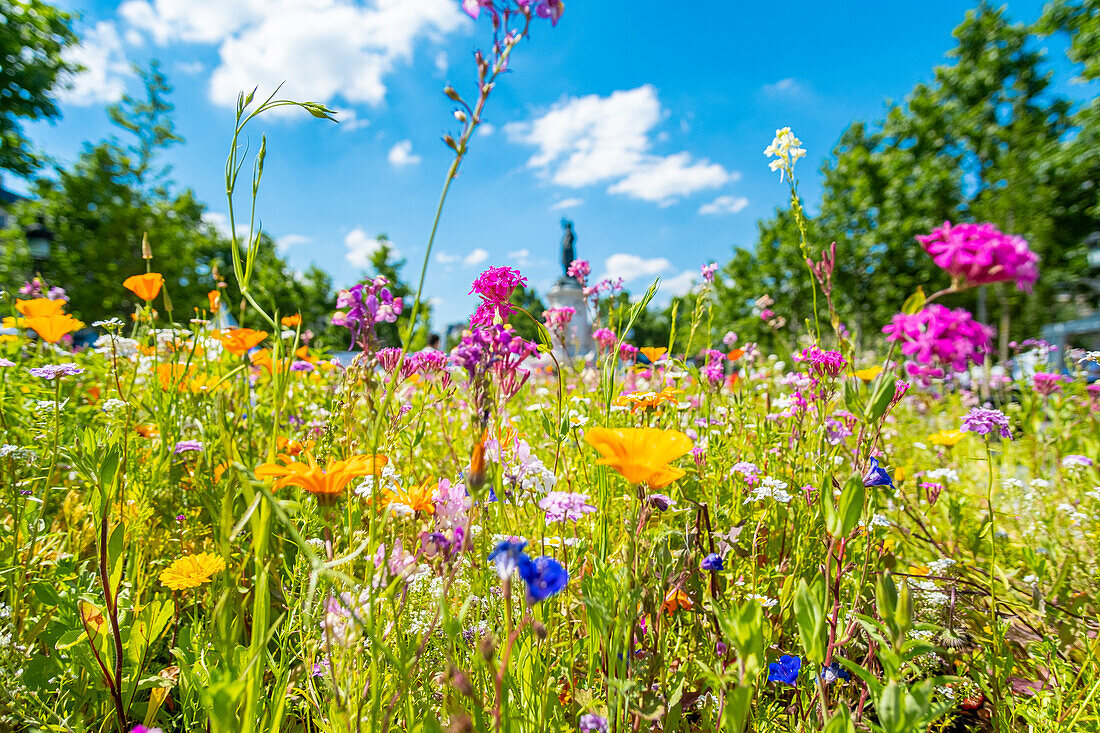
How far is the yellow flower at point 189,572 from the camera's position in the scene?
1309mm

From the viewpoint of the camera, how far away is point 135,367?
8.19 feet

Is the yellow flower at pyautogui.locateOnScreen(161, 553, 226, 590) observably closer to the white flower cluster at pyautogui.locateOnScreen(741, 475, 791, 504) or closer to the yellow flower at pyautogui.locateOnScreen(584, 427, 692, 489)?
the yellow flower at pyautogui.locateOnScreen(584, 427, 692, 489)

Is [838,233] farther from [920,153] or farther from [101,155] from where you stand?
[101,155]

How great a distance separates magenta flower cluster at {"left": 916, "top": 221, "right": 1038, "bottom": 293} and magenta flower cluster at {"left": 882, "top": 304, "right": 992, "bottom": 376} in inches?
2.5

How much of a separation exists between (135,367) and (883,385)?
9.78ft

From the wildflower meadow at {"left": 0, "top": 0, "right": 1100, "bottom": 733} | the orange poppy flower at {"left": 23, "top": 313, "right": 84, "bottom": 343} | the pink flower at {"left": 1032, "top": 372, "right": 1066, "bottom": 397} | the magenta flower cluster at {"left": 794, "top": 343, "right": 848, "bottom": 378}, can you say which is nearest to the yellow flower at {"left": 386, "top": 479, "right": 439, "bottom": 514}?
the wildflower meadow at {"left": 0, "top": 0, "right": 1100, "bottom": 733}

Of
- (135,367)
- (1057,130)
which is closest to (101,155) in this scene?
(135,367)

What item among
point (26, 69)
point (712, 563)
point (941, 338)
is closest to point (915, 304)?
point (941, 338)

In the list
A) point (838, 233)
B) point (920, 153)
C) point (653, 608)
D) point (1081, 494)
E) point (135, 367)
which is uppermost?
point (920, 153)

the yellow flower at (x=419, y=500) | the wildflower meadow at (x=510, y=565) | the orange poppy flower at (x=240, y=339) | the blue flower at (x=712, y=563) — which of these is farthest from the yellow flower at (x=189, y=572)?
the blue flower at (x=712, y=563)

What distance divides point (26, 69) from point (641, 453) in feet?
62.7

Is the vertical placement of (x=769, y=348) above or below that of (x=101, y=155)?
below

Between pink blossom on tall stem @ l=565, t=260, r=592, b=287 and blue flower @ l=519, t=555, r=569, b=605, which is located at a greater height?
pink blossom on tall stem @ l=565, t=260, r=592, b=287

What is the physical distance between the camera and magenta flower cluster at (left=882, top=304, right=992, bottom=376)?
0.72 m
